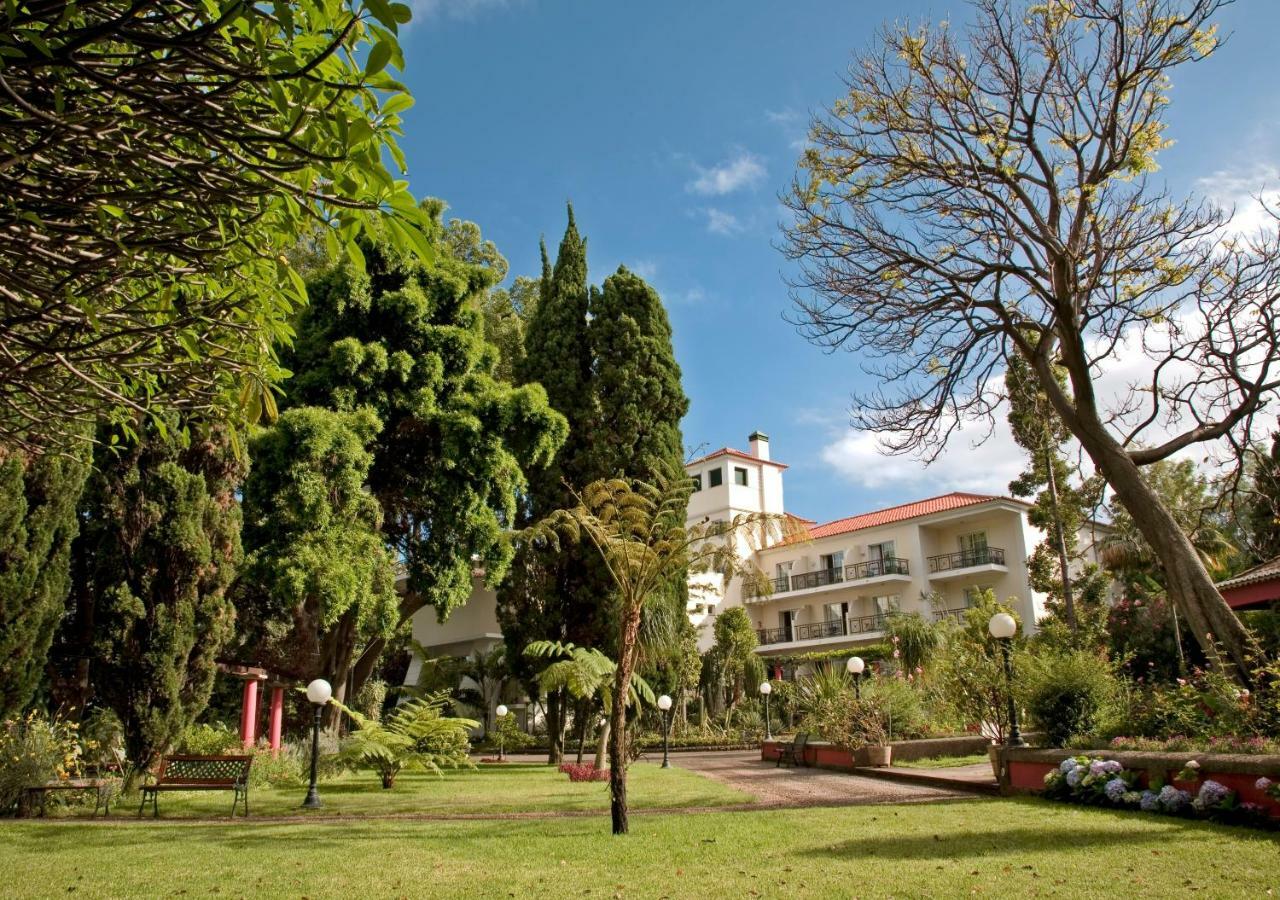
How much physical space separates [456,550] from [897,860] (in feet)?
45.6

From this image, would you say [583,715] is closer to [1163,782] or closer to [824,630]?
[1163,782]

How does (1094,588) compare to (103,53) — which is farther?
(1094,588)

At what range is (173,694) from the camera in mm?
13953

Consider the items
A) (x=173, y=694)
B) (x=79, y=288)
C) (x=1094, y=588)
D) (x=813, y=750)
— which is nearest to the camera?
(x=79, y=288)

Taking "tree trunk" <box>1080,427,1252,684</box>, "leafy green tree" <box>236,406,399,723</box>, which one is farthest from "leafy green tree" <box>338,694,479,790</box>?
"tree trunk" <box>1080,427,1252,684</box>

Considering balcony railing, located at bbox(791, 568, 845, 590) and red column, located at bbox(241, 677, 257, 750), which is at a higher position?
balcony railing, located at bbox(791, 568, 845, 590)

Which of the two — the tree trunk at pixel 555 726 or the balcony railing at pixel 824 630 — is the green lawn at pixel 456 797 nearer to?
the tree trunk at pixel 555 726

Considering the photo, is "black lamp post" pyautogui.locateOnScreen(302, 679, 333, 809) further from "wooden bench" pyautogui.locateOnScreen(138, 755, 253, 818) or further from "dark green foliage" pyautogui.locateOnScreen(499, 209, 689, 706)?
"dark green foliage" pyautogui.locateOnScreen(499, 209, 689, 706)

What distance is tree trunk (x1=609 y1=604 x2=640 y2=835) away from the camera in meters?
9.59

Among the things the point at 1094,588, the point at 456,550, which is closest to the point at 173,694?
the point at 456,550

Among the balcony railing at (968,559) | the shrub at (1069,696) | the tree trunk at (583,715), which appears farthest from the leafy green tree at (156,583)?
the balcony railing at (968,559)

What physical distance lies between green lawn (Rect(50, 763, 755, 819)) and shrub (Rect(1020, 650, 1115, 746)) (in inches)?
179

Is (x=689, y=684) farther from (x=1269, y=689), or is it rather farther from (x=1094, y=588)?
(x=1269, y=689)

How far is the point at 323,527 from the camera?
16969mm
